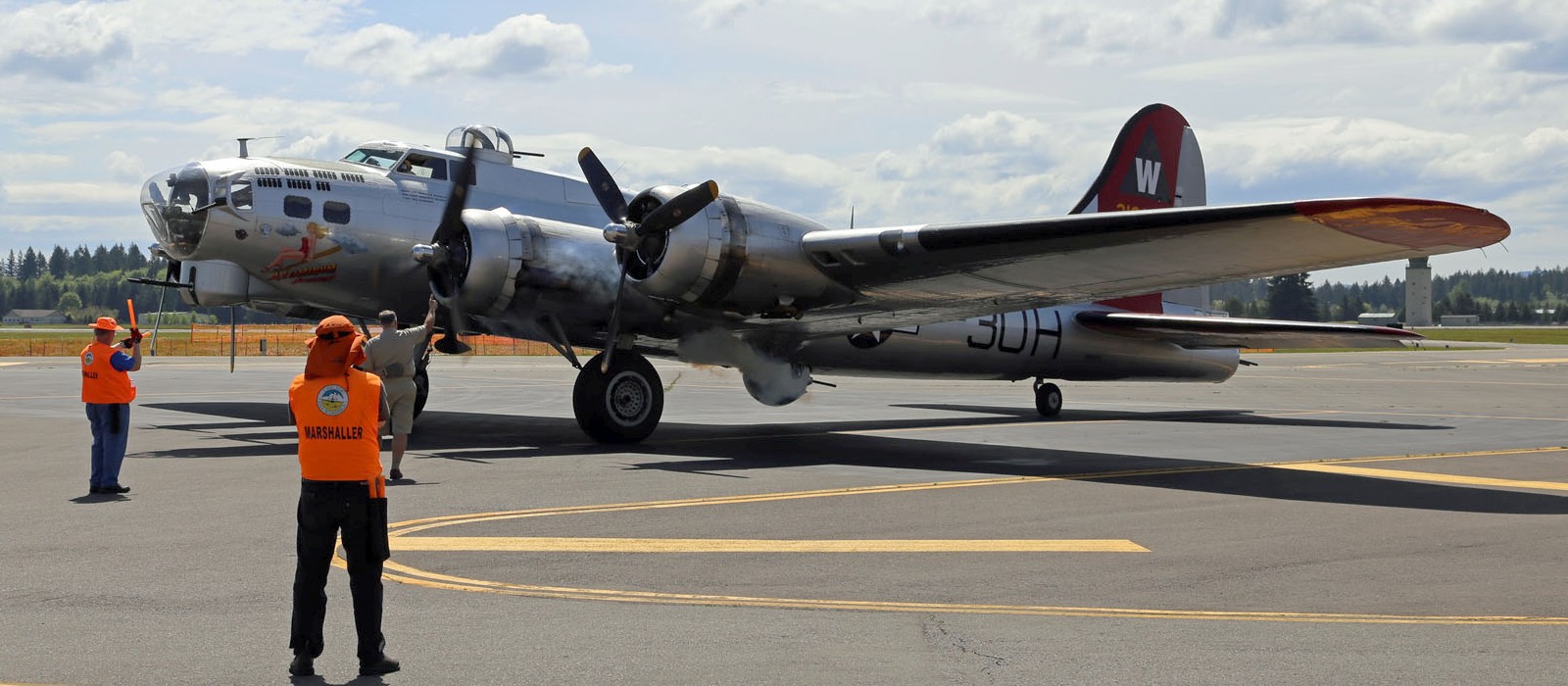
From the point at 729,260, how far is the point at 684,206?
88cm

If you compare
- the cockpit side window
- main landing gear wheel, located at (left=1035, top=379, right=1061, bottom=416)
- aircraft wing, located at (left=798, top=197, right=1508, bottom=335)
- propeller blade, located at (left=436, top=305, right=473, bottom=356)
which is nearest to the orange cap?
aircraft wing, located at (left=798, top=197, right=1508, bottom=335)

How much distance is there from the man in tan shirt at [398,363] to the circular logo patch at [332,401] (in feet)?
24.6

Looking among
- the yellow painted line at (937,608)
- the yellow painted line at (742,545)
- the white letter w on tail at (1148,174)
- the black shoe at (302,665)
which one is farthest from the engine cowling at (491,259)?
the white letter w on tail at (1148,174)

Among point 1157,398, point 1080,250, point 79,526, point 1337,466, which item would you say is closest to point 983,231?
point 1080,250

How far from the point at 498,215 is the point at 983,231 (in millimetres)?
6675

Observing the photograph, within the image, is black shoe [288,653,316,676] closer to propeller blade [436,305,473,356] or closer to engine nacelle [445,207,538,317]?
engine nacelle [445,207,538,317]

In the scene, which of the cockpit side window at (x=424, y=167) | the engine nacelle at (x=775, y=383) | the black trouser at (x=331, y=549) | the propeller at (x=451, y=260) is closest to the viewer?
the black trouser at (x=331, y=549)

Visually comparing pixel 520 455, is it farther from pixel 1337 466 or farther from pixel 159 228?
pixel 1337 466

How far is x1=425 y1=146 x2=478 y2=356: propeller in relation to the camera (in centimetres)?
1723

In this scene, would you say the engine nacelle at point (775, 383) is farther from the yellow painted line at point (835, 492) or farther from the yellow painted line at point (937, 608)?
the yellow painted line at point (937, 608)

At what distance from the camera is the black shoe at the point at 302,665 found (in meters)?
5.86

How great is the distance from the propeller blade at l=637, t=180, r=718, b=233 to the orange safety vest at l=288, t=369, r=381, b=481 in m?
9.75

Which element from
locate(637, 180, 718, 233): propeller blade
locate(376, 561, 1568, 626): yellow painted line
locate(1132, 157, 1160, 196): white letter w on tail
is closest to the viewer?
locate(376, 561, 1568, 626): yellow painted line

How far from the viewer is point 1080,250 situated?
578 inches
